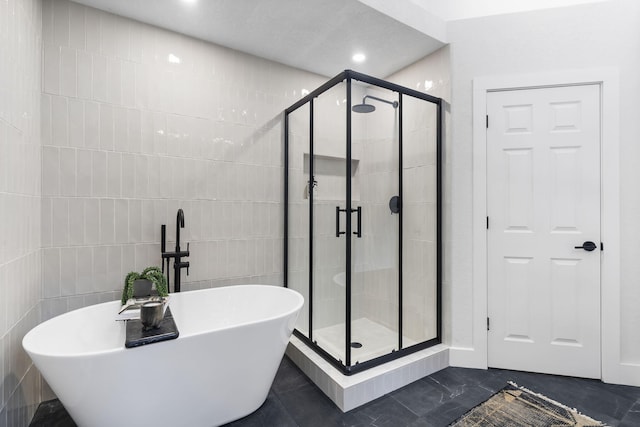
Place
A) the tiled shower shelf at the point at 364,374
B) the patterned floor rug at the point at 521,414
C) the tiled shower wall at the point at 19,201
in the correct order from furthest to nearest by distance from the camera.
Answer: the tiled shower shelf at the point at 364,374 < the patterned floor rug at the point at 521,414 < the tiled shower wall at the point at 19,201

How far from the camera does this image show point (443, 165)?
8.67 feet

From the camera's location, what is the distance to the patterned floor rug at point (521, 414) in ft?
5.97

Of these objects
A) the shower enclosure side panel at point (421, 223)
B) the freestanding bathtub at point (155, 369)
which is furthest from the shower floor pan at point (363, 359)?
the freestanding bathtub at point (155, 369)

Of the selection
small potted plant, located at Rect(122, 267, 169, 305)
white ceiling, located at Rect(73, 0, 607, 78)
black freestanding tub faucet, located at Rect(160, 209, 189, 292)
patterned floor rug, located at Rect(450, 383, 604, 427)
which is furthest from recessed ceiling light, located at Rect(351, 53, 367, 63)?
patterned floor rug, located at Rect(450, 383, 604, 427)

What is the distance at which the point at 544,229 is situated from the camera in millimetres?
2383

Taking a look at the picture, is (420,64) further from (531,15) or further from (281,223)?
(281,223)

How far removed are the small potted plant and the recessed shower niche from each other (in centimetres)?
114

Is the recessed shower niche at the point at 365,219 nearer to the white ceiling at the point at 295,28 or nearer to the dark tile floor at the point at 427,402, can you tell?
the dark tile floor at the point at 427,402

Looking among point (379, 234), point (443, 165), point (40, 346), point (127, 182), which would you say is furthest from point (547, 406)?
point (127, 182)

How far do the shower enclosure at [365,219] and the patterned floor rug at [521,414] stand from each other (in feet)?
2.00

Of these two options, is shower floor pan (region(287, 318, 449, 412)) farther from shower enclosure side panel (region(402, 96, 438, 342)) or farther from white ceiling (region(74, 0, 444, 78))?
white ceiling (region(74, 0, 444, 78))

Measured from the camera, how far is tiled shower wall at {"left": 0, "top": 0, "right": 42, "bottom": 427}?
1470 millimetres

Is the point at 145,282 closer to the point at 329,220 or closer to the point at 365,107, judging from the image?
the point at 329,220

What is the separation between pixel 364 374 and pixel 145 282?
165cm
